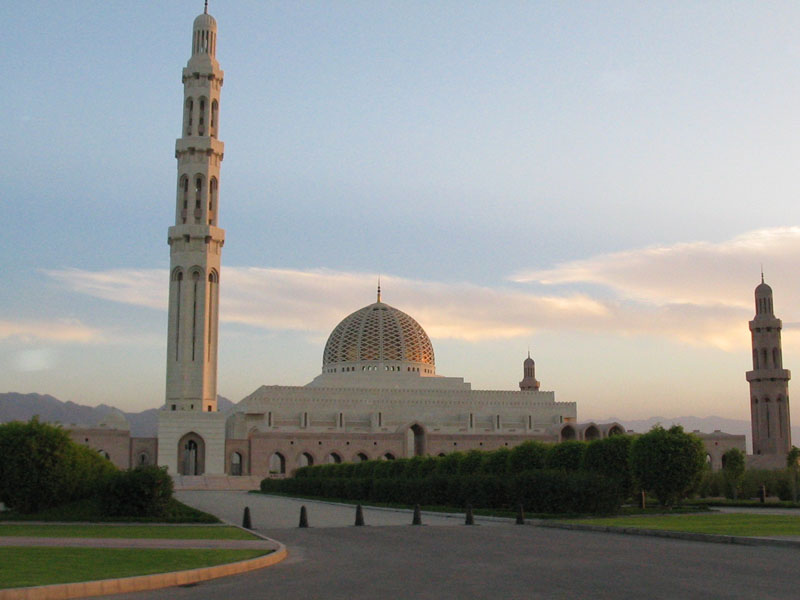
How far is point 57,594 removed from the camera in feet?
28.0

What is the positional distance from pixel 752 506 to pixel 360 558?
62.5 feet

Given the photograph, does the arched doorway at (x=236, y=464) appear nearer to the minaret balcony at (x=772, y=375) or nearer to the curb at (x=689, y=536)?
the minaret balcony at (x=772, y=375)

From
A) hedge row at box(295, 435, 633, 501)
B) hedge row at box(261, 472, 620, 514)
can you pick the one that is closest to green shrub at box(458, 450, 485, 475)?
hedge row at box(295, 435, 633, 501)

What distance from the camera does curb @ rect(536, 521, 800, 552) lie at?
1327 centimetres

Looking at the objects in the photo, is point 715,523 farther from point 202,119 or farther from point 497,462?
point 202,119

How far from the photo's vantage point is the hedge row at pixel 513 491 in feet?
70.0

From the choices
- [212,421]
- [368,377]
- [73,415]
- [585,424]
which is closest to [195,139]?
[212,421]

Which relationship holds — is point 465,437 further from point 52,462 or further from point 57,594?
point 57,594

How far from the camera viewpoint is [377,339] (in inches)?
2571

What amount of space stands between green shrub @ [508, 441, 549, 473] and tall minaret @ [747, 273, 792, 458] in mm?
36476

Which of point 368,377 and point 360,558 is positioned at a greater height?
point 368,377

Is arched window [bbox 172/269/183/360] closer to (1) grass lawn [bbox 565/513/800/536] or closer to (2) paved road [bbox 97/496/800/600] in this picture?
(1) grass lawn [bbox 565/513/800/536]

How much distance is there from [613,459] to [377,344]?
39570 millimetres

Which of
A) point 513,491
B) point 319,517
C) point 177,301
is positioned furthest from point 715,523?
point 177,301
